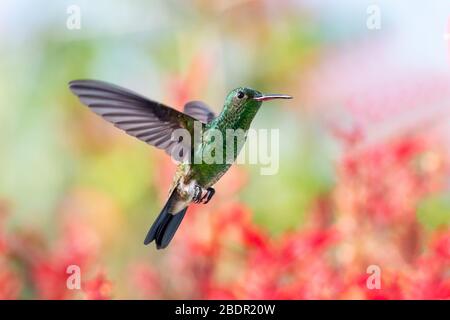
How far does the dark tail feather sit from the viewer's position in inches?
32.9

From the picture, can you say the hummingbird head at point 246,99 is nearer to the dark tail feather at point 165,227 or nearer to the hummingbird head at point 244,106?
the hummingbird head at point 244,106

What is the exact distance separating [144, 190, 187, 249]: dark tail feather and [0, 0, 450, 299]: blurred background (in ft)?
1.24

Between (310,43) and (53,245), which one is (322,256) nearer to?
(53,245)

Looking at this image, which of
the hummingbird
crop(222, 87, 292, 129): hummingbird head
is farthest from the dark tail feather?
crop(222, 87, 292, 129): hummingbird head

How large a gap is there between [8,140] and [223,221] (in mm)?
1209

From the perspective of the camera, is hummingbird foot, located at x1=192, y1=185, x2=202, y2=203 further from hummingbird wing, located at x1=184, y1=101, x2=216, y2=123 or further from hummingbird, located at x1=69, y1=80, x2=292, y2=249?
hummingbird wing, located at x1=184, y1=101, x2=216, y2=123

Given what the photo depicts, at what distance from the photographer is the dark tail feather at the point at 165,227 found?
32.9 inches

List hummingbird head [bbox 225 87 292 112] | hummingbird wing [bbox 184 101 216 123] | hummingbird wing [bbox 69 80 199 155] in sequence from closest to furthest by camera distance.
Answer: hummingbird wing [bbox 69 80 199 155]
hummingbird head [bbox 225 87 292 112]
hummingbird wing [bbox 184 101 216 123]

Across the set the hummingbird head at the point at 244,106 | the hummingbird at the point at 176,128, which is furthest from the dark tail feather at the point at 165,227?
the hummingbird head at the point at 244,106

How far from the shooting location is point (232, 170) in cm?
146
